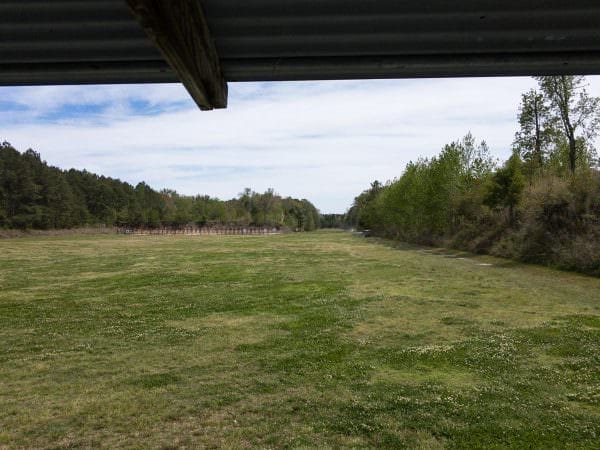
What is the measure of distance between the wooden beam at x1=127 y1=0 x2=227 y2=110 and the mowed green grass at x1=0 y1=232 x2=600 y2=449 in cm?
477

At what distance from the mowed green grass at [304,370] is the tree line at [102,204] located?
10075 centimetres

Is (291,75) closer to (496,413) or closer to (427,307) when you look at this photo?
(496,413)

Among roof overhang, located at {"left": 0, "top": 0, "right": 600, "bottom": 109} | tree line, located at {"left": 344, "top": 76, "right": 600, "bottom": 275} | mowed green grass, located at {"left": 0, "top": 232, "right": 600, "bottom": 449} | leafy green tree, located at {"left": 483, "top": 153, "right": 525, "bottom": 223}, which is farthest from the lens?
leafy green tree, located at {"left": 483, "top": 153, "right": 525, "bottom": 223}

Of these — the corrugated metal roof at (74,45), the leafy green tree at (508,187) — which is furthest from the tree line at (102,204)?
the corrugated metal roof at (74,45)

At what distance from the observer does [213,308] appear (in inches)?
563

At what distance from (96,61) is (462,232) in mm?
44853

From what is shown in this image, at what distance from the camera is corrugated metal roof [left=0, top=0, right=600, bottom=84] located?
159 inches

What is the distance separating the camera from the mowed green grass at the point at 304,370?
5574mm

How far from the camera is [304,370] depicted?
25.8ft

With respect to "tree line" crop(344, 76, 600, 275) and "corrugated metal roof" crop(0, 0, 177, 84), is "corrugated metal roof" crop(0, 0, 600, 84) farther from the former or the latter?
"tree line" crop(344, 76, 600, 275)

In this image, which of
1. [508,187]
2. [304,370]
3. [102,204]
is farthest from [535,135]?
[102,204]

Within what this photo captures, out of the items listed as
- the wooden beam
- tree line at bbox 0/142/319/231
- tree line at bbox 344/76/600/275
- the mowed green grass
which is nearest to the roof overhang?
the wooden beam

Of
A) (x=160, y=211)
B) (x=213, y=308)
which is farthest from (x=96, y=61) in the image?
(x=160, y=211)

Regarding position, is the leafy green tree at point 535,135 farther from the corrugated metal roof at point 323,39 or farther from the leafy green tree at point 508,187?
the corrugated metal roof at point 323,39
